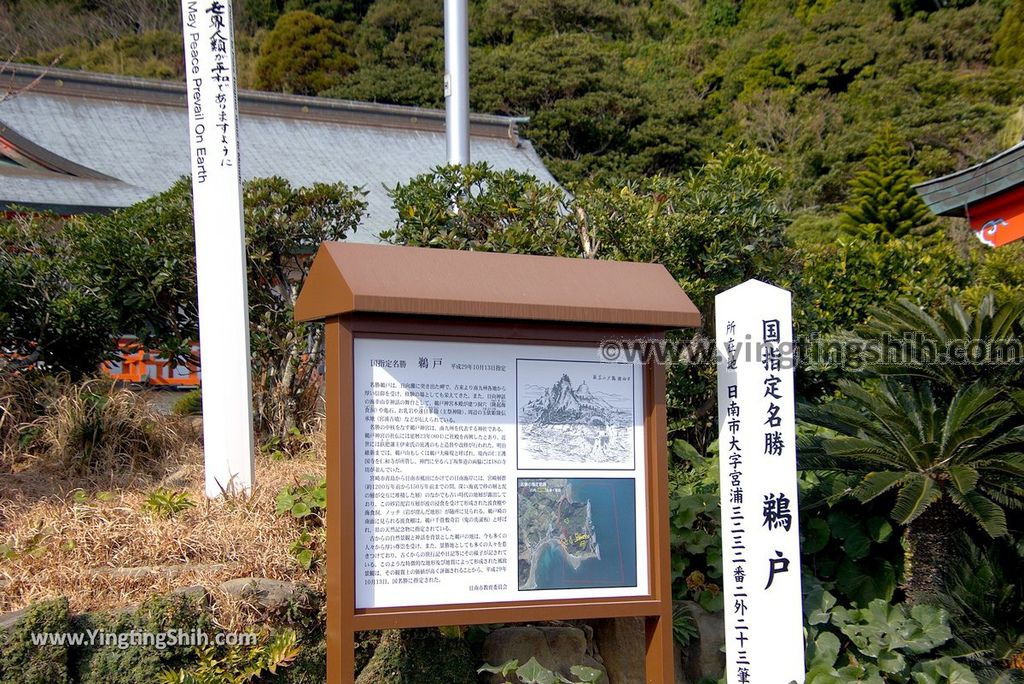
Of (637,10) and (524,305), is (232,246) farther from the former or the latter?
(637,10)

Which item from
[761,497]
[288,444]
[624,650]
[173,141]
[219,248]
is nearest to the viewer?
[761,497]

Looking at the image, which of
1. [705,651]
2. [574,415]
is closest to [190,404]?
[705,651]

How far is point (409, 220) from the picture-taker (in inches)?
260

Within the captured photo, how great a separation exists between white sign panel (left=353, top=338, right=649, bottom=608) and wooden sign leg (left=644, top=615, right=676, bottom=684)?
6.1 inches

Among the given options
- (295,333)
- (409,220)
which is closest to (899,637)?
(409,220)

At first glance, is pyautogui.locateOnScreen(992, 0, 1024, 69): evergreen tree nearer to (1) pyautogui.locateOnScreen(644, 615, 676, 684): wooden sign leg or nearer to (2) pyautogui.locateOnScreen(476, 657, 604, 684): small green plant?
(1) pyautogui.locateOnScreen(644, 615, 676, 684): wooden sign leg

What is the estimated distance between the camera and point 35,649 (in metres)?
3.94

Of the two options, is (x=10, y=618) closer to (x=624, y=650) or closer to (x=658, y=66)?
(x=624, y=650)

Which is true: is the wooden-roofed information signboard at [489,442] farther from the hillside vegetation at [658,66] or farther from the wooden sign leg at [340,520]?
the hillside vegetation at [658,66]

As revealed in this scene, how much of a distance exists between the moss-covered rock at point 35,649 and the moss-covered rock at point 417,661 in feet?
4.23

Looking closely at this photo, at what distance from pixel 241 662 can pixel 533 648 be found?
54.7 inches

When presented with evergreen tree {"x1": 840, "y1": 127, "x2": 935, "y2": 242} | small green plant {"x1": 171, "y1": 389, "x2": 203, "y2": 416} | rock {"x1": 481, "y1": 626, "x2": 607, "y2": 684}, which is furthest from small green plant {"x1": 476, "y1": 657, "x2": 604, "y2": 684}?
evergreen tree {"x1": 840, "y1": 127, "x2": 935, "y2": 242}

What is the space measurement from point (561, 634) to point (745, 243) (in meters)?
3.15

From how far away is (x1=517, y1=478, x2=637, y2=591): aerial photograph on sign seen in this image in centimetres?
403
